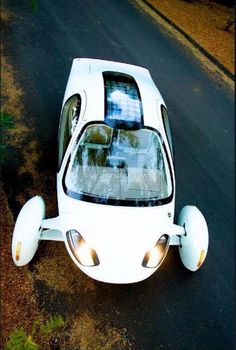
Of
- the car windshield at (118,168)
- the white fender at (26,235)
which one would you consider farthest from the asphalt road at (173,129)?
the car windshield at (118,168)

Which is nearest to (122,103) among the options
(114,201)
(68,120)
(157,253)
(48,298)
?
(68,120)

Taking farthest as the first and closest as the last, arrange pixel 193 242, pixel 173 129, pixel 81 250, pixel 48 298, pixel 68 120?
pixel 173 129 → pixel 68 120 → pixel 193 242 → pixel 48 298 → pixel 81 250

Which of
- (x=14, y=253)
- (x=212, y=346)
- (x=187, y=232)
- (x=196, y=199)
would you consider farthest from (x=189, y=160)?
(x=14, y=253)

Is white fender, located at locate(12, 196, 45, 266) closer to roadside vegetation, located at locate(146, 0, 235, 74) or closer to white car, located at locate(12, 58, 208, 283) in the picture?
white car, located at locate(12, 58, 208, 283)

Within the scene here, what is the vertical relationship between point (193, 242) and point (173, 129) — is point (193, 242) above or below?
below

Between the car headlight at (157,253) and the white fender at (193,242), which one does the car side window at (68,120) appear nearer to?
the car headlight at (157,253)

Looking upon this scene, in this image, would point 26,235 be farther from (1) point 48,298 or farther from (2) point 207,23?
(2) point 207,23
